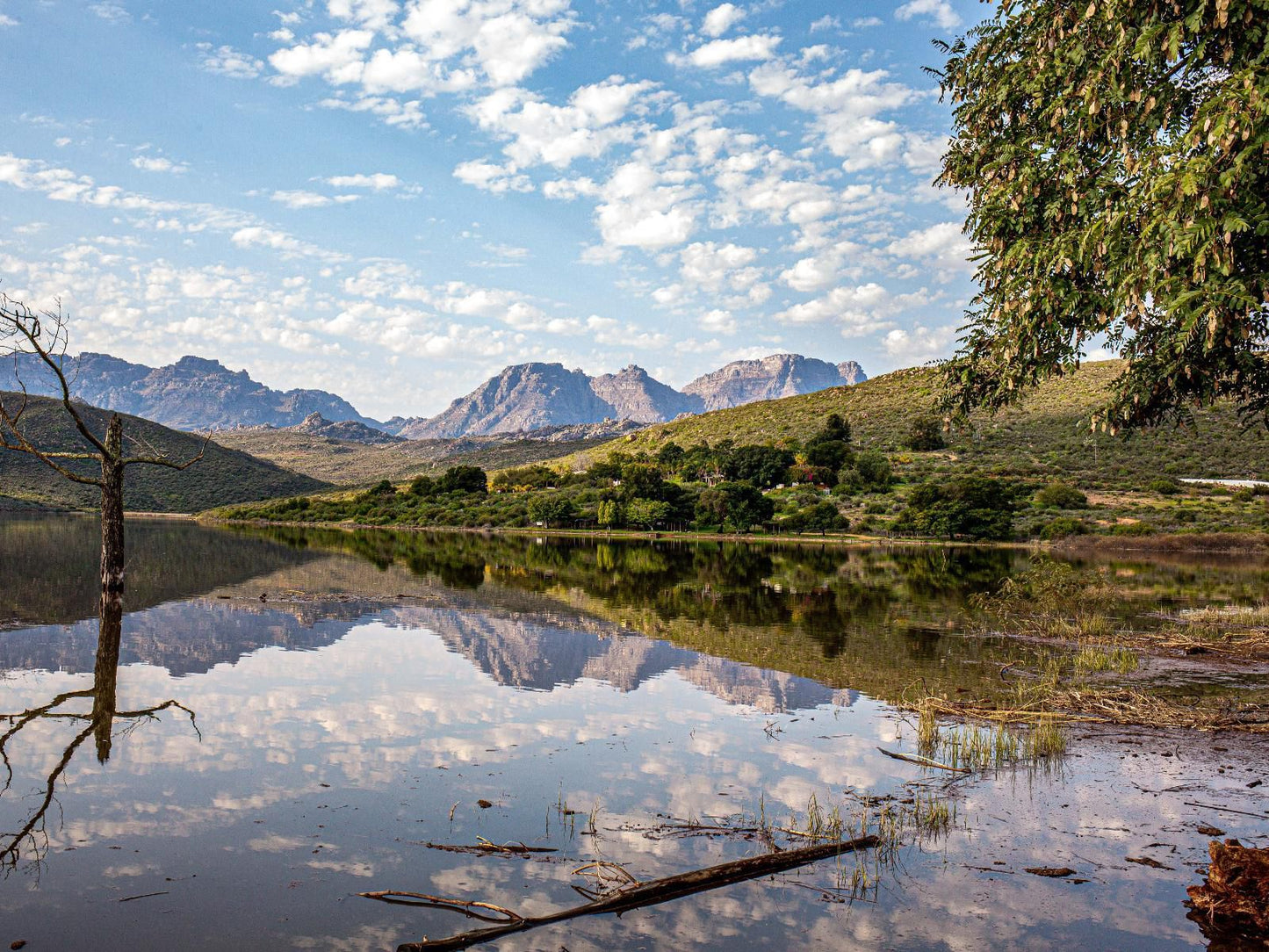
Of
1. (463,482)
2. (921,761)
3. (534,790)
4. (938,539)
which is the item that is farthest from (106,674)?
(463,482)

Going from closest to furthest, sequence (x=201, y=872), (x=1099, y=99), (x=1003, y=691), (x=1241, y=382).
A: (x=201, y=872), (x=1099, y=99), (x=1241, y=382), (x=1003, y=691)

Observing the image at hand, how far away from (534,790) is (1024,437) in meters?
101

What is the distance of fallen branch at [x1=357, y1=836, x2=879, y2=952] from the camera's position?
21.0 ft

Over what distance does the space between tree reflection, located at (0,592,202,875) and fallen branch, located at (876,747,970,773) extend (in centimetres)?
1025

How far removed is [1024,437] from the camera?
9825 centimetres

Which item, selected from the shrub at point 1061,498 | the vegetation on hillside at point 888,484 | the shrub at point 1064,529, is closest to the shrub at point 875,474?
the vegetation on hillside at point 888,484

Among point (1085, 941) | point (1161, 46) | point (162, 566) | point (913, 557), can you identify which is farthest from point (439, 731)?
point (913, 557)

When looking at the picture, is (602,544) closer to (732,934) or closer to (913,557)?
(913,557)

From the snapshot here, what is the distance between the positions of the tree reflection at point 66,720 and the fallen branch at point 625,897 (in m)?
3.76

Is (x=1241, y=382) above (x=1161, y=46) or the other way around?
the other way around

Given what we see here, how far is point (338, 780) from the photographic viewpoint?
10.3 metres

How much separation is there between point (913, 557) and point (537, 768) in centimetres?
4992

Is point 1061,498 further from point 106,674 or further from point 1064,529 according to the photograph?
point 106,674

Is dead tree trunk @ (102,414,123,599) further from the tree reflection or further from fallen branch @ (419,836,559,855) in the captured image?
fallen branch @ (419,836,559,855)
